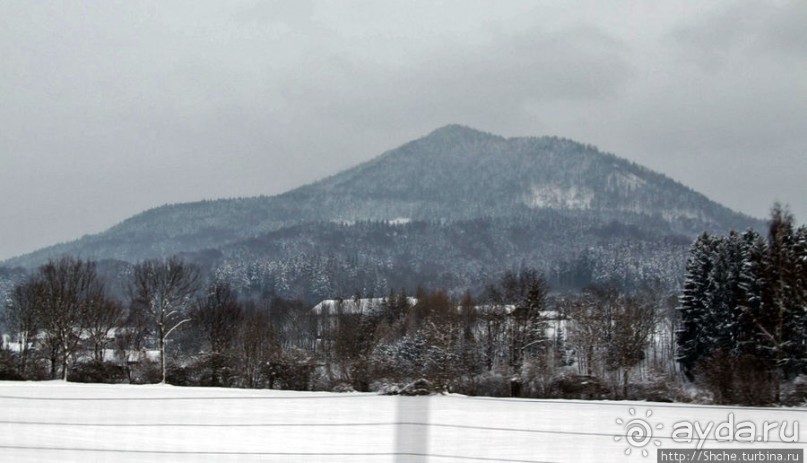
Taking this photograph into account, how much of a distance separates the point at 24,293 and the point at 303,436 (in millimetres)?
43877

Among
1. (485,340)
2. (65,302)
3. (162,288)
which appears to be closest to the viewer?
(65,302)

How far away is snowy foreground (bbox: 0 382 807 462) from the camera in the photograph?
4023mm

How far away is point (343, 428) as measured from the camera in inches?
170

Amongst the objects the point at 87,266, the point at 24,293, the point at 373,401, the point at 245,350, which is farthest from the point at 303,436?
the point at 24,293

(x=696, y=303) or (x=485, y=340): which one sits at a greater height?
(x=696, y=303)

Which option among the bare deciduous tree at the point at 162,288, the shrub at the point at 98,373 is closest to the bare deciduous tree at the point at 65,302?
the shrub at the point at 98,373

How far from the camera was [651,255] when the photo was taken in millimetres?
121000

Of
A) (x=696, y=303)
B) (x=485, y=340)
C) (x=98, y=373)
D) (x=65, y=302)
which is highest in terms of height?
(x=696, y=303)

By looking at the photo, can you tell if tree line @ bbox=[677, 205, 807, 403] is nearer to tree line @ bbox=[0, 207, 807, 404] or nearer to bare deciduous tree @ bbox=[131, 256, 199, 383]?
tree line @ bbox=[0, 207, 807, 404]

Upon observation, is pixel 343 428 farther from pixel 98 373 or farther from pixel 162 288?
pixel 162 288

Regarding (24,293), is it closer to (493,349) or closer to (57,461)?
(493,349)

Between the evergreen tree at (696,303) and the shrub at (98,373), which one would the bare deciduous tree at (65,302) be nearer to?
the shrub at (98,373)

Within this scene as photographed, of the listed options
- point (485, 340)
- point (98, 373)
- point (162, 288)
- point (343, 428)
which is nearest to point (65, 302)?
point (162, 288)

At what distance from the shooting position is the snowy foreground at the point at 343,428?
4023 millimetres
